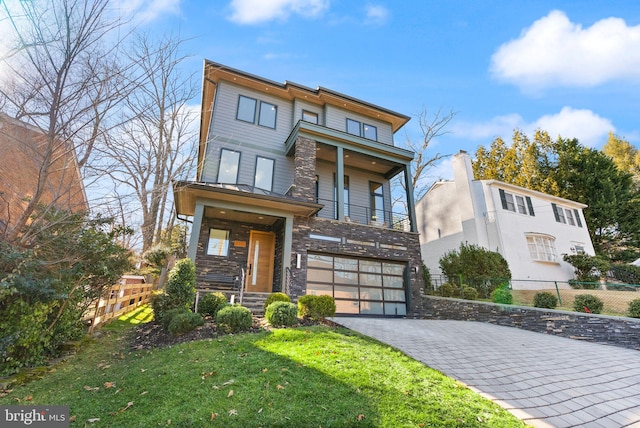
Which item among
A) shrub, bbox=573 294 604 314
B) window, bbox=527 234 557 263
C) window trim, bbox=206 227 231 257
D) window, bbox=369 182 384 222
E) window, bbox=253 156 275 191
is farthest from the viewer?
window, bbox=527 234 557 263

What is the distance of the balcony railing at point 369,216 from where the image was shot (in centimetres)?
1318

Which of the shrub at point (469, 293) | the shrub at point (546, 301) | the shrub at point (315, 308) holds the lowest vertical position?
the shrub at point (315, 308)

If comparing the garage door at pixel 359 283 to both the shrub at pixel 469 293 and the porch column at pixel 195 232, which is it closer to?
the shrub at pixel 469 293

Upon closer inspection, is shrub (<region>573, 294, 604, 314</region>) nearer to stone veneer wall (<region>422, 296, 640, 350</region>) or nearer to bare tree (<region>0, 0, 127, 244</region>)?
stone veneer wall (<region>422, 296, 640, 350</region>)

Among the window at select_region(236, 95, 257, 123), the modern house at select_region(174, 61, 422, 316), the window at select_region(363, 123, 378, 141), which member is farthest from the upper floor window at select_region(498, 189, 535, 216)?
the window at select_region(236, 95, 257, 123)

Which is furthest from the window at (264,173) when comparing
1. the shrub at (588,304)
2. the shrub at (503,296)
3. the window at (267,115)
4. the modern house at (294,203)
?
the shrub at (588,304)

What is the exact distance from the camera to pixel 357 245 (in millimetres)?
11625

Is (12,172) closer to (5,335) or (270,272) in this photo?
(5,335)

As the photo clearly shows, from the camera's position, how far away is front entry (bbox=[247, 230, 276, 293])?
37.2 feet

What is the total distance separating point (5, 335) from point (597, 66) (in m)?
22.3

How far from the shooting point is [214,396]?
3.18m

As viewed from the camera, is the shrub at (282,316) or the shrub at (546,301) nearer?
the shrub at (282,316)

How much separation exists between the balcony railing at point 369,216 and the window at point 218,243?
432cm

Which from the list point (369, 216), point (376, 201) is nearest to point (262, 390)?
point (369, 216)
